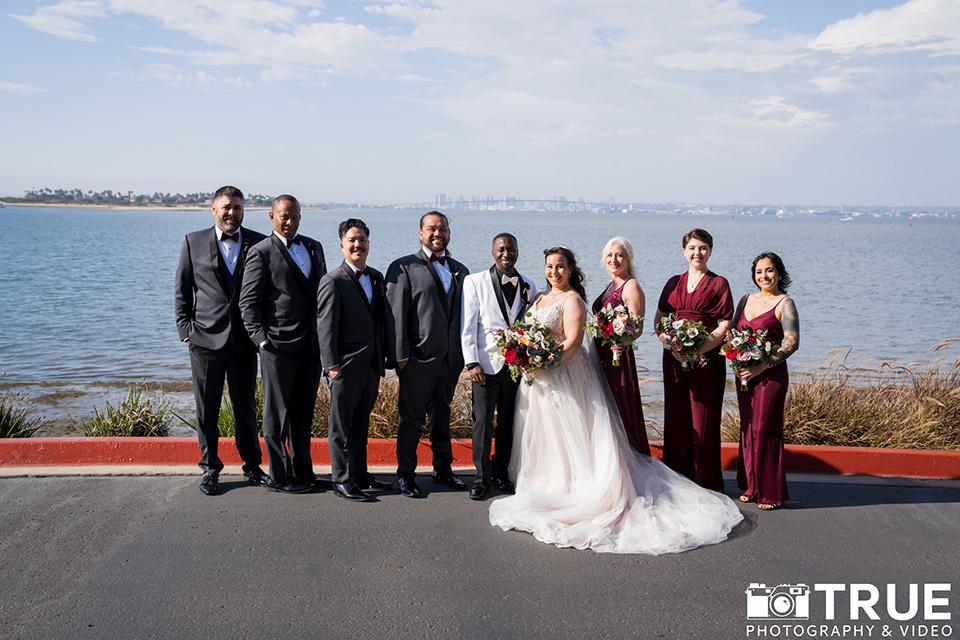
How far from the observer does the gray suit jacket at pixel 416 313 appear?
5.89m

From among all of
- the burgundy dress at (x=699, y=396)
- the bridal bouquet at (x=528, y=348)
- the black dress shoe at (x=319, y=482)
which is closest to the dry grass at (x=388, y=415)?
the black dress shoe at (x=319, y=482)

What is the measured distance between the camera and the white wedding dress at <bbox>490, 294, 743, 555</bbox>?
5043mm

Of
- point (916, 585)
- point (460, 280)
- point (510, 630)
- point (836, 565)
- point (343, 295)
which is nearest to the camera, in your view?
point (510, 630)

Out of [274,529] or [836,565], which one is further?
[274,529]

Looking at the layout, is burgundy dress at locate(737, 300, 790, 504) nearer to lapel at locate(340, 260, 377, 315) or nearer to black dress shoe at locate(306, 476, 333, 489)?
lapel at locate(340, 260, 377, 315)

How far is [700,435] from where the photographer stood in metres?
6.03

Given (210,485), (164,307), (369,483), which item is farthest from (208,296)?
(164,307)

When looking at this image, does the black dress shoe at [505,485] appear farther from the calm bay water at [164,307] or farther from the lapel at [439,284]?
the calm bay water at [164,307]

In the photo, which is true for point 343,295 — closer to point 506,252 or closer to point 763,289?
point 506,252

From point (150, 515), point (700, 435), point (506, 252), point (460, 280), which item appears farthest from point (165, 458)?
point (700, 435)

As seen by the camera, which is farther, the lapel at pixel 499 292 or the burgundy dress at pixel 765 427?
the lapel at pixel 499 292

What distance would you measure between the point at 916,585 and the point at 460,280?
13.0 feet

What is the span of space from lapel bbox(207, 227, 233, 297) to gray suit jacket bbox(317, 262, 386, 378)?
2.68ft

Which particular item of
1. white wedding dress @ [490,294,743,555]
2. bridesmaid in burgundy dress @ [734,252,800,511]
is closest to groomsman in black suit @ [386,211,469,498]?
white wedding dress @ [490,294,743,555]
